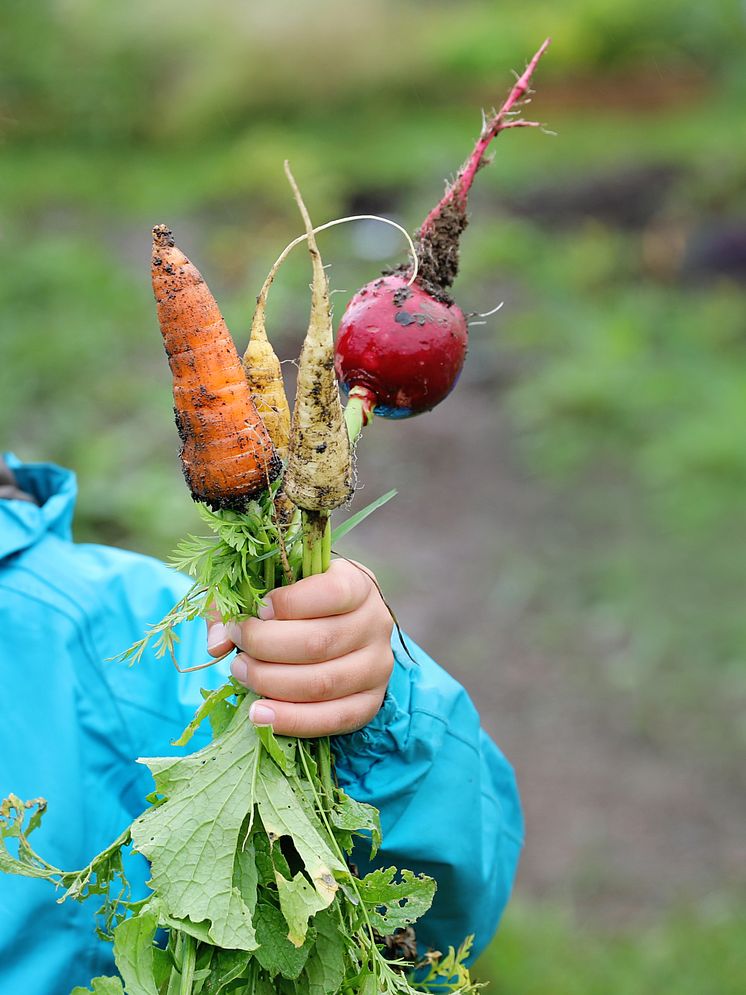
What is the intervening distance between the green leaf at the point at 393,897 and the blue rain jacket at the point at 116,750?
0.21m

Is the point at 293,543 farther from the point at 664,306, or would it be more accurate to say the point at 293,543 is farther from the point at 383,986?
the point at 664,306

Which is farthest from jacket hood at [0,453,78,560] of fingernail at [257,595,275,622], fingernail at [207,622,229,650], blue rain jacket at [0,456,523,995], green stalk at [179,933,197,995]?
green stalk at [179,933,197,995]

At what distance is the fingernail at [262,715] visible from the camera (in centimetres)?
117

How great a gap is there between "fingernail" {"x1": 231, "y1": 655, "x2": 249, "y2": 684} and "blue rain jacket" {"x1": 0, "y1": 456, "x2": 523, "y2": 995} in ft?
0.76

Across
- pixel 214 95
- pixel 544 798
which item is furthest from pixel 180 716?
pixel 214 95

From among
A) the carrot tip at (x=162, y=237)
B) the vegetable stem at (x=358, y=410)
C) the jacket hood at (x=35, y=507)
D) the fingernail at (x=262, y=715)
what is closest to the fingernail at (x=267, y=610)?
the fingernail at (x=262, y=715)

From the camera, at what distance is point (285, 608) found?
1.19 meters

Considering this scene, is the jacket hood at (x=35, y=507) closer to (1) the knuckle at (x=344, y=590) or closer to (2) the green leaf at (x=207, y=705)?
(2) the green leaf at (x=207, y=705)

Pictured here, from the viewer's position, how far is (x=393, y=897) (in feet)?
3.98

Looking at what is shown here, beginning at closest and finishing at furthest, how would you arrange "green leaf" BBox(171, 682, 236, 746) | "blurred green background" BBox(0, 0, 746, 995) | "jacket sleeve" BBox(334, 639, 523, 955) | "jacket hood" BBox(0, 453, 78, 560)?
"green leaf" BBox(171, 682, 236, 746), "jacket sleeve" BBox(334, 639, 523, 955), "jacket hood" BBox(0, 453, 78, 560), "blurred green background" BBox(0, 0, 746, 995)

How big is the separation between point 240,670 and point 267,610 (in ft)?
0.27

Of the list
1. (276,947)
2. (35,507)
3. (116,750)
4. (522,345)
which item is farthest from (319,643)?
(522,345)

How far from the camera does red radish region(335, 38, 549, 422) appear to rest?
1.27 m

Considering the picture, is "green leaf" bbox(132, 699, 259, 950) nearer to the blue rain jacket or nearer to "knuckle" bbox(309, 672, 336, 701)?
"knuckle" bbox(309, 672, 336, 701)
